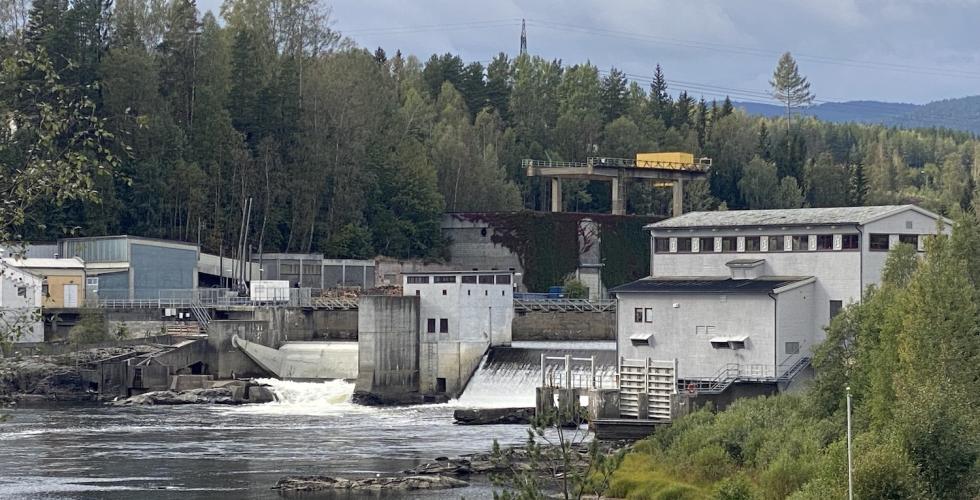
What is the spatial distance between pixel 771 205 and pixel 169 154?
5793 cm

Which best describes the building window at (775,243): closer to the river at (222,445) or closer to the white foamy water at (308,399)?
the river at (222,445)

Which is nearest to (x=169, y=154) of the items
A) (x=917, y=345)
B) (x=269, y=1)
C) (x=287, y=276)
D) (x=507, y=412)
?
(x=287, y=276)

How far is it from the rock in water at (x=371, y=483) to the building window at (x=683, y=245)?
15898 millimetres

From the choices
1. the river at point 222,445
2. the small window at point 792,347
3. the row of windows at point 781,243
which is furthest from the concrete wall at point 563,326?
the small window at point 792,347

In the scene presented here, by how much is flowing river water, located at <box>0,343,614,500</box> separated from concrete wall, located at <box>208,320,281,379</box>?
111 inches

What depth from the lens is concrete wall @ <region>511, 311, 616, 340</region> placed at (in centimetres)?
8494

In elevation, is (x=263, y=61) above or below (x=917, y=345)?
above

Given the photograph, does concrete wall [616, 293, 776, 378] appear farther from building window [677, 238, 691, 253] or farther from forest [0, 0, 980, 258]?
forest [0, 0, 980, 258]

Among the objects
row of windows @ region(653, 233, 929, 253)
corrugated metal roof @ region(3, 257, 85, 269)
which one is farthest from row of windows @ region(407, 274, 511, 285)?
corrugated metal roof @ region(3, 257, 85, 269)

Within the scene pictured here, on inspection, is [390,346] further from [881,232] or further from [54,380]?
[881,232]

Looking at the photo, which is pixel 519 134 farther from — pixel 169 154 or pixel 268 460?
pixel 268 460

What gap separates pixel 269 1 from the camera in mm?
110062

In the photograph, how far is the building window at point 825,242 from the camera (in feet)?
176

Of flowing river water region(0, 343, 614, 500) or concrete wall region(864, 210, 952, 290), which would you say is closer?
flowing river water region(0, 343, 614, 500)
